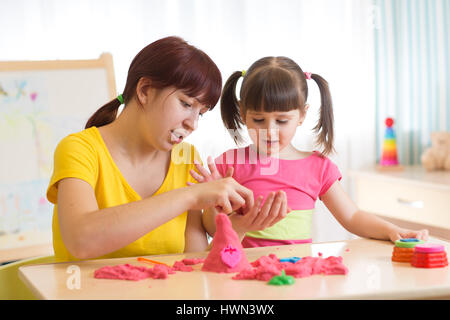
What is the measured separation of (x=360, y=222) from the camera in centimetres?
130

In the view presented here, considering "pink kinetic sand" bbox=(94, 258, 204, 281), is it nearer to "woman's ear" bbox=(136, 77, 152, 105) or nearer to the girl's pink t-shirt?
"woman's ear" bbox=(136, 77, 152, 105)

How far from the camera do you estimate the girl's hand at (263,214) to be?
1038 mm

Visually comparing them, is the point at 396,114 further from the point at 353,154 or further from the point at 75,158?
the point at 75,158

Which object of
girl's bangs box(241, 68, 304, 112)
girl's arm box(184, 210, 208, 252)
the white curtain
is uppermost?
the white curtain

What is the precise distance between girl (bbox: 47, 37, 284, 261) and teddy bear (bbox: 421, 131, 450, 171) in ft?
5.49

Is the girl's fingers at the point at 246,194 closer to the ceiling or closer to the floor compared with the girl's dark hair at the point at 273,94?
closer to the floor

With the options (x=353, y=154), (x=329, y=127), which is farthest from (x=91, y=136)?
(x=353, y=154)

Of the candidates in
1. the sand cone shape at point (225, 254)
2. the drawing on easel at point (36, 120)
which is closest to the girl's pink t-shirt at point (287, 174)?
the sand cone shape at point (225, 254)

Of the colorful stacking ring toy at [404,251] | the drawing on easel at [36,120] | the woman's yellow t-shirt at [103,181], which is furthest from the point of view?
the drawing on easel at [36,120]

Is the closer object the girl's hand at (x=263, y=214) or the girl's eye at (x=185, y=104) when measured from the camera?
the girl's hand at (x=263, y=214)

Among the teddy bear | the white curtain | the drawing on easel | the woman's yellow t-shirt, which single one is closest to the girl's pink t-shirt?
the woman's yellow t-shirt

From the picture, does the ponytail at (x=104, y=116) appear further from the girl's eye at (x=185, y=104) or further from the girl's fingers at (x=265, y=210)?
the girl's fingers at (x=265, y=210)

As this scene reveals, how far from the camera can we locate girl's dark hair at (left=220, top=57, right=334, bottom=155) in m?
1.40

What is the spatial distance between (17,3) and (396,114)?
6.11 feet
